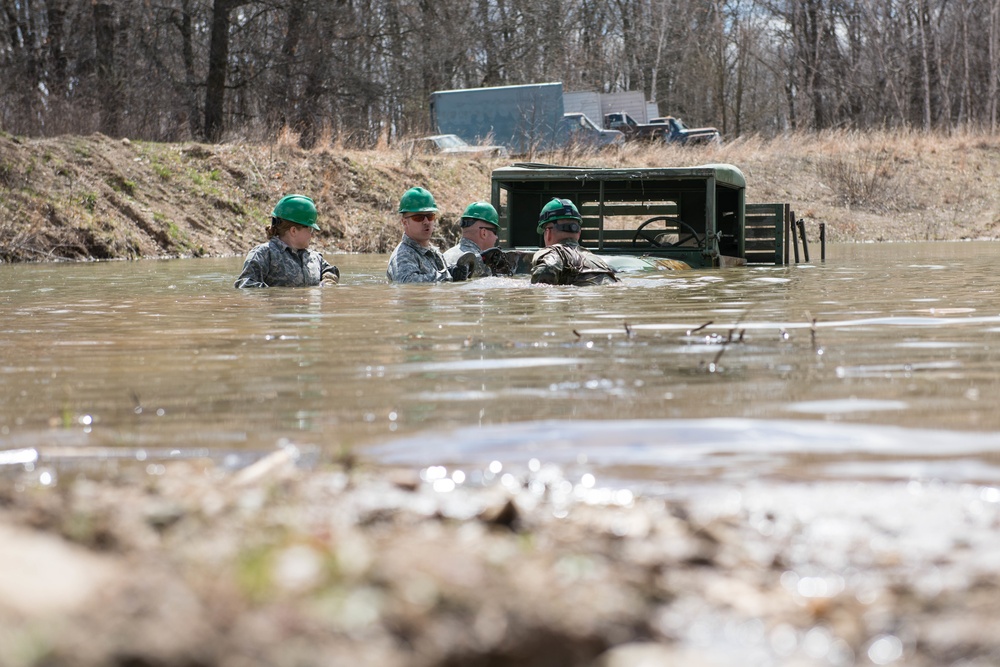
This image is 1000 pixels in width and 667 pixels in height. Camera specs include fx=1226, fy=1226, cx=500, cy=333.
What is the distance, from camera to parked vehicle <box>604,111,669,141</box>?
38.8 m

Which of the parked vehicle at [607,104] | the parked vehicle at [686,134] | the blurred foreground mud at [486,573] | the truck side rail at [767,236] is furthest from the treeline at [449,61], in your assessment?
the blurred foreground mud at [486,573]

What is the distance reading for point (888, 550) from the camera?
249 cm

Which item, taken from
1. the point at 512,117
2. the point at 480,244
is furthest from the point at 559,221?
the point at 512,117

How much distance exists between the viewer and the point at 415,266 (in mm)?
12477

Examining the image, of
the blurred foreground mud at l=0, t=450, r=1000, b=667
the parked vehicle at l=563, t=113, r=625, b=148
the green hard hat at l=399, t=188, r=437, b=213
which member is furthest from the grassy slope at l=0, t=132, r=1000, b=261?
the blurred foreground mud at l=0, t=450, r=1000, b=667

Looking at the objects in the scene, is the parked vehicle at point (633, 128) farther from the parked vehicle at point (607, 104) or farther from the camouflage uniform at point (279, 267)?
the camouflage uniform at point (279, 267)

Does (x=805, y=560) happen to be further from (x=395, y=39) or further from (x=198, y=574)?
(x=395, y=39)

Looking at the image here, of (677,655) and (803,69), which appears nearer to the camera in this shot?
(677,655)

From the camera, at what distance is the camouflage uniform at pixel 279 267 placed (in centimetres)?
1184

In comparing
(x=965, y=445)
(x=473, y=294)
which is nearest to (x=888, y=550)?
(x=965, y=445)

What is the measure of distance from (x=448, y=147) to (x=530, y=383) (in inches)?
1155

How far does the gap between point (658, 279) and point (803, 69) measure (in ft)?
139

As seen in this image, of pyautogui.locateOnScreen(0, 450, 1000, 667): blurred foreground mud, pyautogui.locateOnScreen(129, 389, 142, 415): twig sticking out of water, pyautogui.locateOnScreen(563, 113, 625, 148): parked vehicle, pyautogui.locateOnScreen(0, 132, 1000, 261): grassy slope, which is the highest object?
pyautogui.locateOnScreen(563, 113, 625, 148): parked vehicle

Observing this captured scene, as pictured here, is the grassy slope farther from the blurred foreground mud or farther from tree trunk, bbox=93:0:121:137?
the blurred foreground mud
